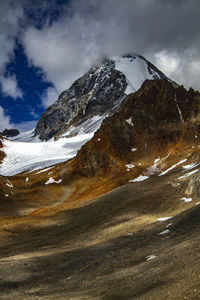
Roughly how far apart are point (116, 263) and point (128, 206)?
681 inches

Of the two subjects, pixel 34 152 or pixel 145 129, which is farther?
pixel 34 152

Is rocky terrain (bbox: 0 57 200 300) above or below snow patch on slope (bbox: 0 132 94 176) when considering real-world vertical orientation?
below

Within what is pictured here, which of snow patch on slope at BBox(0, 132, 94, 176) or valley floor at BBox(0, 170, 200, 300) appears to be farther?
snow patch on slope at BBox(0, 132, 94, 176)

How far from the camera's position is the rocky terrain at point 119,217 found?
1062 cm

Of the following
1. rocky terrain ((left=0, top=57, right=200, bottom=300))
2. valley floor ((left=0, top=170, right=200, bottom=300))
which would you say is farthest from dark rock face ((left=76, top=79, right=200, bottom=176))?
valley floor ((left=0, top=170, right=200, bottom=300))

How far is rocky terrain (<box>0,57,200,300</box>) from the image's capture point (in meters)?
10.6

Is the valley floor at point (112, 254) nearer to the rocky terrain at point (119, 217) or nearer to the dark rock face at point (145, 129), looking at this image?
the rocky terrain at point (119, 217)

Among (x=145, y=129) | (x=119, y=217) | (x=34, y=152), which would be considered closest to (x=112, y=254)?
(x=119, y=217)

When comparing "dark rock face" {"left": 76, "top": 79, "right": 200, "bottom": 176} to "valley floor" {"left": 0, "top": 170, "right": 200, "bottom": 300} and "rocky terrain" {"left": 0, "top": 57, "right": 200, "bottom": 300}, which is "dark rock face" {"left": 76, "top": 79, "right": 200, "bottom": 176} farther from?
"valley floor" {"left": 0, "top": 170, "right": 200, "bottom": 300}

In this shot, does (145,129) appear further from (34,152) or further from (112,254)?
(34,152)

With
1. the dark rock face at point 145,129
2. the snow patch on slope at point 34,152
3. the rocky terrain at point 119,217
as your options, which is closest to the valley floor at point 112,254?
the rocky terrain at point 119,217

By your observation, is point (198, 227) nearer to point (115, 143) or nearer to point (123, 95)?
point (115, 143)

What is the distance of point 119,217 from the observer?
92.5 feet

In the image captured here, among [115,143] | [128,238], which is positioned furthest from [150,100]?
[128,238]
